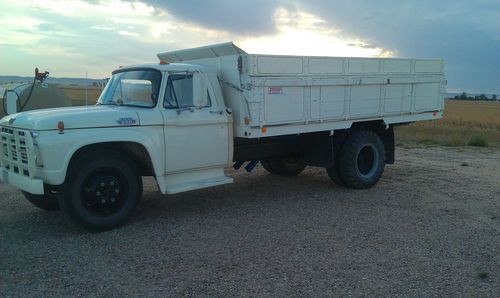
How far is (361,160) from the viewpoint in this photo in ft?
30.2

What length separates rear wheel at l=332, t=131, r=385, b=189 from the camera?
866 centimetres

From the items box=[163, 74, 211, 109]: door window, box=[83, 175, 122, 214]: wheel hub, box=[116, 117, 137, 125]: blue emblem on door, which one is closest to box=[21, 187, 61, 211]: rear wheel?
box=[83, 175, 122, 214]: wheel hub

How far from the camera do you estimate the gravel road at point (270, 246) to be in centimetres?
461

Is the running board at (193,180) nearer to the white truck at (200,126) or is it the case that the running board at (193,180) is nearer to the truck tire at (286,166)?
the white truck at (200,126)

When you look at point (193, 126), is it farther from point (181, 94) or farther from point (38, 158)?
point (38, 158)

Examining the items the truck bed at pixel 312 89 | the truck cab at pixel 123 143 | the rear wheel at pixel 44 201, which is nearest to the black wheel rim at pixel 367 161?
the truck bed at pixel 312 89

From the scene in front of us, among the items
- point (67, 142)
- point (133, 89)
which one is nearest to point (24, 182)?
point (67, 142)

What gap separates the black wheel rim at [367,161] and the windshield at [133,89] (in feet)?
14.0

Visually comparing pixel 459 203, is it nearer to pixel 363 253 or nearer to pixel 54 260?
pixel 363 253

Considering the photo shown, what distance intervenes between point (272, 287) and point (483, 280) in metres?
2.19

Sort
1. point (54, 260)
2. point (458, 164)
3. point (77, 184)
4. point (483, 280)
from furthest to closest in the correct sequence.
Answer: point (458, 164) < point (77, 184) < point (54, 260) < point (483, 280)

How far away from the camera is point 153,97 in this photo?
6.65 meters

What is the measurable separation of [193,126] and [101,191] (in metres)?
1.58

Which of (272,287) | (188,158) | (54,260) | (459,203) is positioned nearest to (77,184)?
(54,260)
